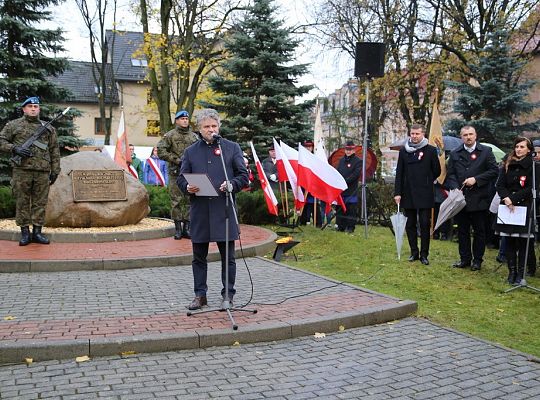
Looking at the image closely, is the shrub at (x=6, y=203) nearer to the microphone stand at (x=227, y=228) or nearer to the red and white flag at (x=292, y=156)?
the red and white flag at (x=292, y=156)

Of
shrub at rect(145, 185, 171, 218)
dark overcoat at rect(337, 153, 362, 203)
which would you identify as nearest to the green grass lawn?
dark overcoat at rect(337, 153, 362, 203)

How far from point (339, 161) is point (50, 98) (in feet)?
30.4

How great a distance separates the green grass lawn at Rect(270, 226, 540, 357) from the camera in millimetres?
6191

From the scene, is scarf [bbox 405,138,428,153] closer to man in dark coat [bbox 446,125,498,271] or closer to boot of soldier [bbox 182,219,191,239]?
man in dark coat [bbox 446,125,498,271]

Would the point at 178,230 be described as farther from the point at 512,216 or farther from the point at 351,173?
the point at 512,216

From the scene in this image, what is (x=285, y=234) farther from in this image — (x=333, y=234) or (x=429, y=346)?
(x=429, y=346)

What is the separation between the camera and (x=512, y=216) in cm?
786

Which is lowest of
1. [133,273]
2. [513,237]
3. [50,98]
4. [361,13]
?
[133,273]

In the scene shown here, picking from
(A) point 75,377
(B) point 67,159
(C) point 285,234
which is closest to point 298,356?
(A) point 75,377

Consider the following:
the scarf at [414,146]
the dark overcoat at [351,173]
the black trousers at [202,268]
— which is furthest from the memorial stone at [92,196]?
A: the black trousers at [202,268]

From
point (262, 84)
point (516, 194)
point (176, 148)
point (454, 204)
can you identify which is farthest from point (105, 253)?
point (262, 84)

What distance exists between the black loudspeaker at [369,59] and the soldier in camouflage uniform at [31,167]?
19.8ft

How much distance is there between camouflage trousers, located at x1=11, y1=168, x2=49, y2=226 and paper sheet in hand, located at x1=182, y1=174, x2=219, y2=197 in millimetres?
5207

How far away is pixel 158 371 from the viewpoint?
4.67 metres
